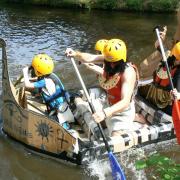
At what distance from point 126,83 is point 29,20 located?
35.3 ft

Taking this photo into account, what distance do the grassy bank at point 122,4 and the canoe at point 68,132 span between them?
432 inches

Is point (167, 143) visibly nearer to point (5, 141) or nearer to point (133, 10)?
point (5, 141)

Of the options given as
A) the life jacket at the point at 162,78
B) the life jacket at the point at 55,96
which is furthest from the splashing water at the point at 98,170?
the life jacket at the point at 162,78

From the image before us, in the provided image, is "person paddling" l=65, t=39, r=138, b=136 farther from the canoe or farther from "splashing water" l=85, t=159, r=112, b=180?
"splashing water" l=85, t=159, r=112, b=180

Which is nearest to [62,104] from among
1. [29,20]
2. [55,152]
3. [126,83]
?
[55,152]

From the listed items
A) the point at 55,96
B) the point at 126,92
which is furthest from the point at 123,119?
the point at 55,96

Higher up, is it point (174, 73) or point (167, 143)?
point (174, 73)

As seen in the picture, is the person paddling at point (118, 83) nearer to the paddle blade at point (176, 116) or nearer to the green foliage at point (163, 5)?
the paddle blade at point (176, 116)

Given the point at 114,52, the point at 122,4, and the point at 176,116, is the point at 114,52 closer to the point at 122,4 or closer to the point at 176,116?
the point at 176,116

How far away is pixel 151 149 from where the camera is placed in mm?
6801

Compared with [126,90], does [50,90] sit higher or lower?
lower

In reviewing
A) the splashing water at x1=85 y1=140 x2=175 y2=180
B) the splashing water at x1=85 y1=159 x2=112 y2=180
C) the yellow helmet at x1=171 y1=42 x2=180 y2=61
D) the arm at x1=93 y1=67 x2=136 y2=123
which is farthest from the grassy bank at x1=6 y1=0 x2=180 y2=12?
the splashing water at x1=85 y1=159 x2=112 y2=180

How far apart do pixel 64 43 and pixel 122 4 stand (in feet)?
18.3

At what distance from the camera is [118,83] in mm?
6211
